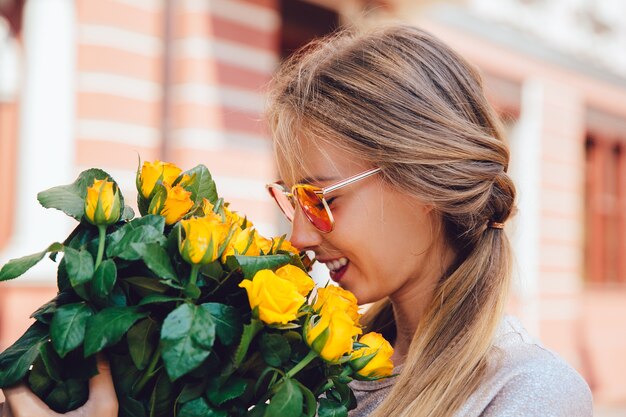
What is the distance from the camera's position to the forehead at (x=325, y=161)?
1.62 meters

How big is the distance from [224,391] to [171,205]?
0.31 metres

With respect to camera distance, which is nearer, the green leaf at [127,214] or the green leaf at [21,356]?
the green leaf at [21,356]

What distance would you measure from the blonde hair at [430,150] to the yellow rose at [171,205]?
1.28ft

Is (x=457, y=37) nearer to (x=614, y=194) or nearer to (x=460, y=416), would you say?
(x=614, y=194)

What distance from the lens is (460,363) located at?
1.55 metres

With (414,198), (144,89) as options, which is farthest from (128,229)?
(144,89)

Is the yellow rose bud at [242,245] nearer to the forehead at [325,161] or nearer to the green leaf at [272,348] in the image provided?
the green leaf at [272,348]

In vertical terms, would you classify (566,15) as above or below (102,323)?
above

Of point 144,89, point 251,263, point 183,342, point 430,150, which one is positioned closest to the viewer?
point 183,342

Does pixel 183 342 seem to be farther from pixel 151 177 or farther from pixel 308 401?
pixel 151 177

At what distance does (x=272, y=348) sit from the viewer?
1.22 m

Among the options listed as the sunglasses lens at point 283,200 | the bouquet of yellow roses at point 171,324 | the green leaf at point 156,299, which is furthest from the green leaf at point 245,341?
the sunglasses lens at point 283,200

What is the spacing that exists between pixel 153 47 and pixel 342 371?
12.7ft

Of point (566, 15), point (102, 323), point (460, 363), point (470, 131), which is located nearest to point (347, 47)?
point (470, 131)
